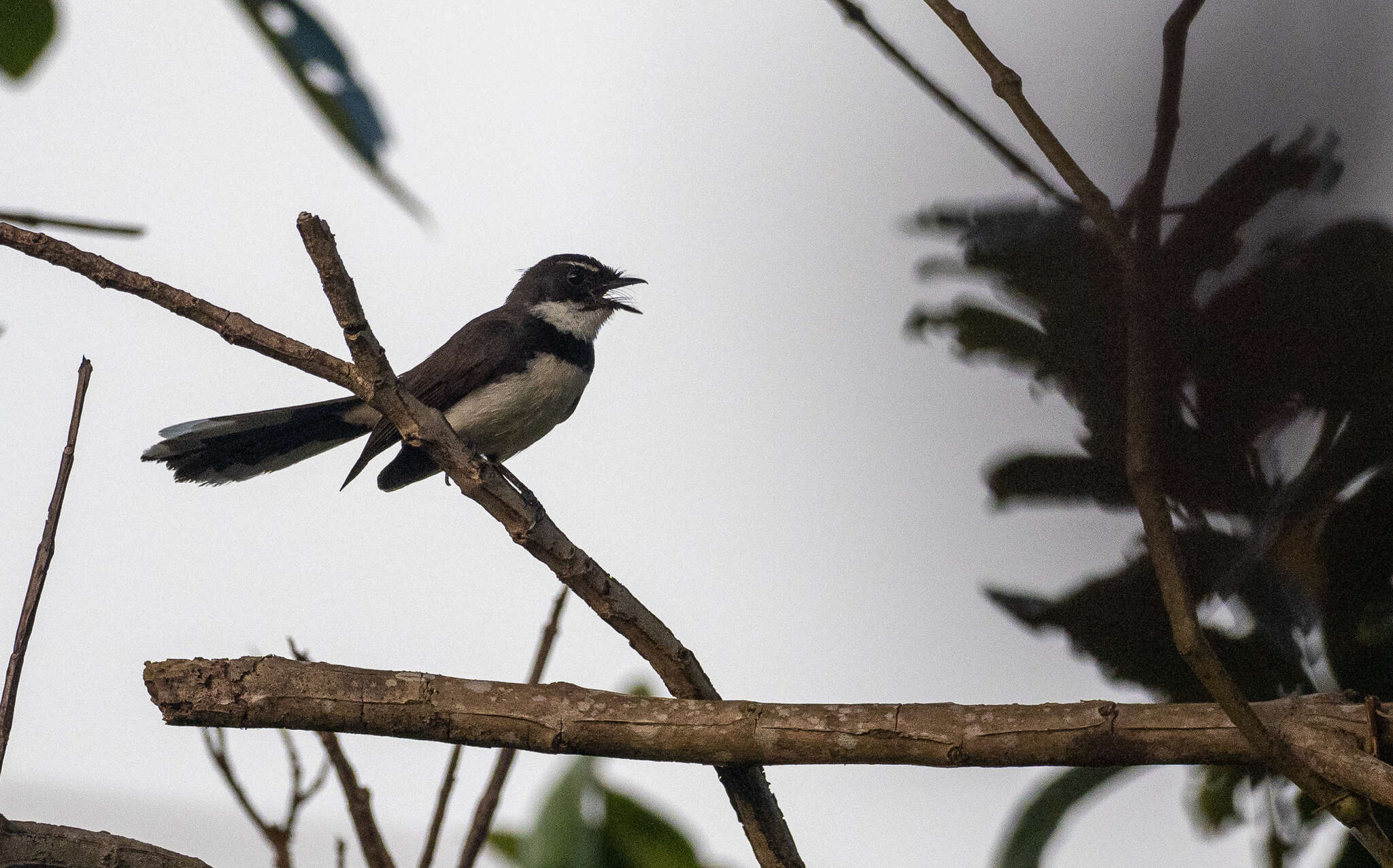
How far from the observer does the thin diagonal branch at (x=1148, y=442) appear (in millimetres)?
1003

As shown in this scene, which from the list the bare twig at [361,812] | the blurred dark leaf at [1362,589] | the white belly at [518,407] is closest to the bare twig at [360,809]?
the bare twig at [361,812]

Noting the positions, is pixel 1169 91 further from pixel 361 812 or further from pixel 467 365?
pixel 467 365

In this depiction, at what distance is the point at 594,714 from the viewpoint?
1.50 m

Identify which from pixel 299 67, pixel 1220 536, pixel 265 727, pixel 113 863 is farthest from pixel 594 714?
pixel 299 67

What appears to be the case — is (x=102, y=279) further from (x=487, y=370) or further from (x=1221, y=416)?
(x=487, y=370)

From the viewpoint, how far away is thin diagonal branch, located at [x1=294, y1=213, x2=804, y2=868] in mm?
1574

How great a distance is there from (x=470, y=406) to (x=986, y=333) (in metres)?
2.30

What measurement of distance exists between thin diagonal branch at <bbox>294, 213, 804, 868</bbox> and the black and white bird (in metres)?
1.10

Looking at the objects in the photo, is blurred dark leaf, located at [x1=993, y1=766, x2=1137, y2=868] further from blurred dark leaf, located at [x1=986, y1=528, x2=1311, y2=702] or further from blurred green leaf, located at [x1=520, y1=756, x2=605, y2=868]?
blurred green leaf, located at [x1=520, y1=756, x2=605, y2=868]

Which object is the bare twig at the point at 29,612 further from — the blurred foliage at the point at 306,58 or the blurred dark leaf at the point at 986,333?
the blurred dark leaf at the point at 986,333

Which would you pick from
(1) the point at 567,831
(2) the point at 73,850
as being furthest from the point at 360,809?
(2) the point at 73,850

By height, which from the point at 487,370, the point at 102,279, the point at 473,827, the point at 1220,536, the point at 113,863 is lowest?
the point at 113,863

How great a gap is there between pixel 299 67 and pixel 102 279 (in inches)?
31.4

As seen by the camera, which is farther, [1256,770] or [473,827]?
[473,827]
